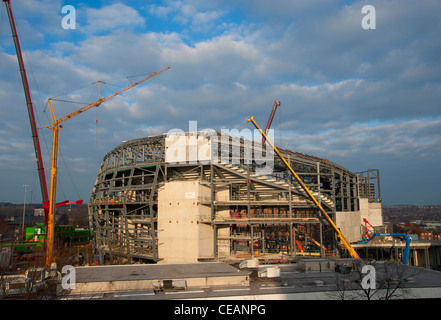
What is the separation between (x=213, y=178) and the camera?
39.1 m

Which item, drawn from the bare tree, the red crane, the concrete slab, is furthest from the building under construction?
the bare tree

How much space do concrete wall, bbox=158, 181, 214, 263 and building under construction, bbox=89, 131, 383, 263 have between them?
0.37 feet

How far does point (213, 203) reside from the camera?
3734cm

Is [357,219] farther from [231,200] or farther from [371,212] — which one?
[231,200]

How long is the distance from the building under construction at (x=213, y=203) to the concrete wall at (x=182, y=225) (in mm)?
113

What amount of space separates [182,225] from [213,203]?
4.42 metres

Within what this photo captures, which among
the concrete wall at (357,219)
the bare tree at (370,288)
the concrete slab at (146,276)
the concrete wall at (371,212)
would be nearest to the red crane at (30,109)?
the concrete slab at (146,276)

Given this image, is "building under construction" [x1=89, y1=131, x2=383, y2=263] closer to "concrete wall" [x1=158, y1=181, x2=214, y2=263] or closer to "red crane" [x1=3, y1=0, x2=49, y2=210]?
"concrete wall" [x1=158, y1=181, x2=214, y2=263]

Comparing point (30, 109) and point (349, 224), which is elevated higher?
point (30, 109)

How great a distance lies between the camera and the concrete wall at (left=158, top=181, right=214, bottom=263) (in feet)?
117

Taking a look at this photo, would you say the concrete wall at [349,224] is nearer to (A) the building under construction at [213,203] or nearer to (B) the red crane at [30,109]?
(A) the building under construction at [213,203]

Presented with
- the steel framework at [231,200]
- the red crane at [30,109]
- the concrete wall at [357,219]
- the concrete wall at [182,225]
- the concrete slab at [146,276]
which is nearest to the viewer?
the concrete slab at [146,276]

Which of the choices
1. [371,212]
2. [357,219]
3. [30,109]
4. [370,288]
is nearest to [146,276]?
[370,288]

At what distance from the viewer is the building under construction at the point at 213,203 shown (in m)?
36.5
